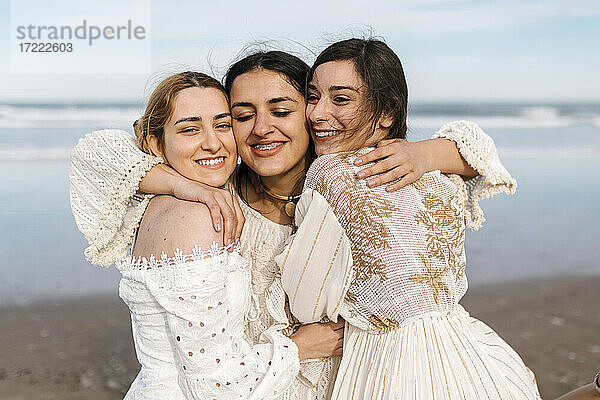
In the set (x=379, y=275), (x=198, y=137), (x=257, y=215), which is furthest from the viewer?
(x=257, y=215)

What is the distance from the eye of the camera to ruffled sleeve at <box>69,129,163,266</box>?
2506 mm

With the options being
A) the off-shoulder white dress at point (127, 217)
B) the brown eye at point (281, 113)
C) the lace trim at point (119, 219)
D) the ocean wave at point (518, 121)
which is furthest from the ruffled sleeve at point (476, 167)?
the ocean wave at point (518, 121)

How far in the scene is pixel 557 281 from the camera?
22.1ft

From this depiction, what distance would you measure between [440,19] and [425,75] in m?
1.38

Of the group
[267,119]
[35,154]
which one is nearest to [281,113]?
[267,119]

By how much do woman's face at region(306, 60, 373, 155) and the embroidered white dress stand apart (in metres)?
0.13

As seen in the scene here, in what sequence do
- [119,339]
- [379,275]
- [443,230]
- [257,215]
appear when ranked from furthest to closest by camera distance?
[119,339] < [257,215] < [443,230] < [379,275]

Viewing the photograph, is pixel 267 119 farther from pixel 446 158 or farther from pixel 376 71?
pixel 446 158

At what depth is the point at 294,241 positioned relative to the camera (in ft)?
7.64

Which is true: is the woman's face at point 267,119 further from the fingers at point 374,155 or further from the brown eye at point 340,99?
the fingers at point 374,155

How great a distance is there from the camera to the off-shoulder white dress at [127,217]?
2518 mm

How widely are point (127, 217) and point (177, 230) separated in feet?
1.33

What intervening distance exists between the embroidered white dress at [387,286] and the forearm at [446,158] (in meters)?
0.23

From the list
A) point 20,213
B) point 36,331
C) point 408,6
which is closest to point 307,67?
point 36,331
